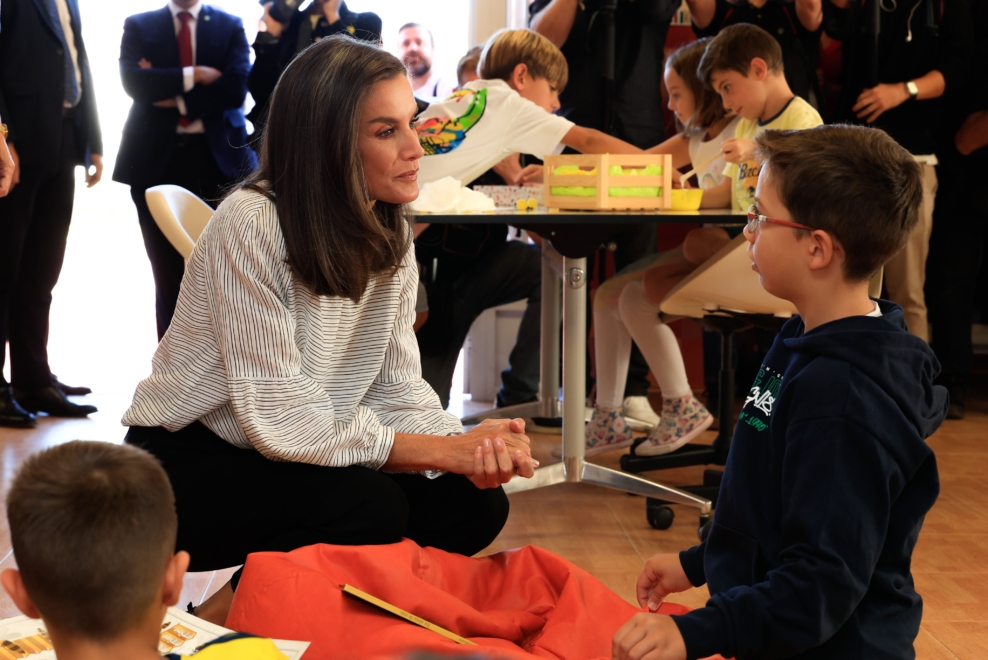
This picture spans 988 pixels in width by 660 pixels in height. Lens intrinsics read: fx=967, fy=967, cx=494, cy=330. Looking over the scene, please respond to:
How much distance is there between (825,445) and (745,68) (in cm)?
173

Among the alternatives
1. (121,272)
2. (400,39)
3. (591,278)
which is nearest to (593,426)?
(591,278)

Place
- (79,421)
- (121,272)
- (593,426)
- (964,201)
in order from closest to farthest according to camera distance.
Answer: (593,426) → (79,421) → (964,201) → (121,272)

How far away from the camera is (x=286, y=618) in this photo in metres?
1.17

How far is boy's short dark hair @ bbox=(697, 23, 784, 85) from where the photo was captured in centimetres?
245

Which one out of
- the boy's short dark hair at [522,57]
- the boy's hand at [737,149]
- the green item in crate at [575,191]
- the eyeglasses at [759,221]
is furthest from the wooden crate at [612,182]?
the eyeglasses at [759,221]

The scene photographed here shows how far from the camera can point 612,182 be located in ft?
7.41

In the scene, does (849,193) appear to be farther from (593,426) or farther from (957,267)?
(957,267)

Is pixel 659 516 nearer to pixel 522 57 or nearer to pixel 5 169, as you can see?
pixel 522 57

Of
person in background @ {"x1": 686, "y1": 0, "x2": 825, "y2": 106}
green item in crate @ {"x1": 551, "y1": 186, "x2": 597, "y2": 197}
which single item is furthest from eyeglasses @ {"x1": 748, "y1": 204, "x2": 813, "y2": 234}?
person in background @ {"x1": 686, "y1": 0, "x2": 825, "y2": 106}

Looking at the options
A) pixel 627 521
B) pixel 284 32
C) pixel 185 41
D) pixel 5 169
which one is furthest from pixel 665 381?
pixel 185 41

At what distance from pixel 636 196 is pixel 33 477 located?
173cm

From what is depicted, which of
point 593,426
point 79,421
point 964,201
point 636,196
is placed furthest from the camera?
point 964,201

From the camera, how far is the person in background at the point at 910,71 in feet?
10.9

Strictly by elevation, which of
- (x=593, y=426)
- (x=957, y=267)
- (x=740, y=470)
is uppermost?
(x=740, y=470)
